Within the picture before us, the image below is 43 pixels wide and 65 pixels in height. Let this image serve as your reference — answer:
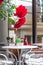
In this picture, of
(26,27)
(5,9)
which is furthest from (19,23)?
(26,27)

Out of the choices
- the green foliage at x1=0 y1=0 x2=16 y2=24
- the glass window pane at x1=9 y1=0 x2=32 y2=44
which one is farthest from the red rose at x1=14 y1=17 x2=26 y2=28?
the glass window pane at x1=9 y1=0 x2=32 y2=44

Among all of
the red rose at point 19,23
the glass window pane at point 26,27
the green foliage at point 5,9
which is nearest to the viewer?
the green foliage at point 5,9

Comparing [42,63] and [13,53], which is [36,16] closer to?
[13,53]

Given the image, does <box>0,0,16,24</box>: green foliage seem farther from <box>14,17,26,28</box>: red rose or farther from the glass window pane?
the glass window pane

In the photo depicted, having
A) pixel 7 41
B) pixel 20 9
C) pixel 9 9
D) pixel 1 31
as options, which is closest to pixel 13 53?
pixel 7 41

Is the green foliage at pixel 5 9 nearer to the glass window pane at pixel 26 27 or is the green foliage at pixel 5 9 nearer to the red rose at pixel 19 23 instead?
the red rose at pixel 19 23

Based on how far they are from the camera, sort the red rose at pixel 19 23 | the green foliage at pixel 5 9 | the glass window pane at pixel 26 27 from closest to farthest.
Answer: the green foliage at pixel 5 9 → the red rose at pixel 19 23 → the glass window pane at pixel 26 27

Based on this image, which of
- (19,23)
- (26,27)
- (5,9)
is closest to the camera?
(5,9)

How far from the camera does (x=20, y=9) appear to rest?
374 centimetres

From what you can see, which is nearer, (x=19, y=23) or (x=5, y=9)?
(x=5, y=9)

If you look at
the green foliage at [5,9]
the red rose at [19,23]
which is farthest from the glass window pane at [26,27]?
the green foliage at [5,9]

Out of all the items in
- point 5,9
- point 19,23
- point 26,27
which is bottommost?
point 26,27

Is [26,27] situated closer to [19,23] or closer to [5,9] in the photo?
[19,23]

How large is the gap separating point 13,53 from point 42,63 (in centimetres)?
124
